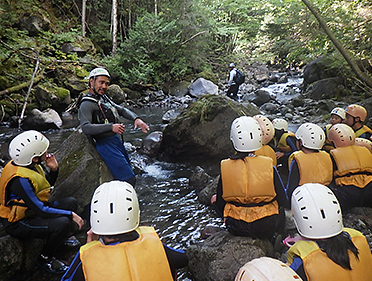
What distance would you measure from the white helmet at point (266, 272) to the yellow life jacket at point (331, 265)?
66 cm

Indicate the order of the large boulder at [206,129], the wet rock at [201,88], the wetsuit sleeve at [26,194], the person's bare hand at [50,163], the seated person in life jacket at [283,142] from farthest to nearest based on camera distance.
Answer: the wet rock at [201,88]
the large boulder at [206,129]
the seated person in life jacket at [283,142]
the person's bare hand at [50,163]
the wetsuit sleeve at [26,194]

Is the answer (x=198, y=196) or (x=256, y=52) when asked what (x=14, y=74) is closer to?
(x=198, y=196)

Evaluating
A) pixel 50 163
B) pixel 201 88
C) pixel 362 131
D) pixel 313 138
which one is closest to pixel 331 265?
pixel 313 138

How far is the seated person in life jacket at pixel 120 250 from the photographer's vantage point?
1.69 meters

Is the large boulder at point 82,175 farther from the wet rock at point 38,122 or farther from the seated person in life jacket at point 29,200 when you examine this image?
the wet rock at point 38,122

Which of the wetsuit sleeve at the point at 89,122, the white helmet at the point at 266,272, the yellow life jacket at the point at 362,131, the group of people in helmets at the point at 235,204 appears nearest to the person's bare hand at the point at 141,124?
the group of people in helmets at the point at 235,204

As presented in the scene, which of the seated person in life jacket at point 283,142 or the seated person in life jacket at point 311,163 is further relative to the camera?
the seated person in life jacket at point 283,142


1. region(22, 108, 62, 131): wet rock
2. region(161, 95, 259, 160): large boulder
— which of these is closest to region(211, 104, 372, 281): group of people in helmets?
region(161, 95, 259, 160): large boulder

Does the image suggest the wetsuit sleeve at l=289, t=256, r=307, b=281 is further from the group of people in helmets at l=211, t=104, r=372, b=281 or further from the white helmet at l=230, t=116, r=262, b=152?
the white helmet at l=230, t=116, r=262, b=152

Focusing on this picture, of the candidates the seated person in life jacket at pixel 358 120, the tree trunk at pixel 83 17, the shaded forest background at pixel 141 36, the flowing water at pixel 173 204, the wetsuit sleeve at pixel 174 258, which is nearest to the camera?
the wetsuit sleeve at pixel 174 258

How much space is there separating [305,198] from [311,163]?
6.01 feet

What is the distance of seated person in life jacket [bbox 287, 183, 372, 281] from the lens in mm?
1701

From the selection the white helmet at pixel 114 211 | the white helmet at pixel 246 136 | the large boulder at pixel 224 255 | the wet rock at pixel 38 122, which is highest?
the wet rock at pixel 38 122

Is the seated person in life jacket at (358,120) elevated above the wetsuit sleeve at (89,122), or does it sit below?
below
